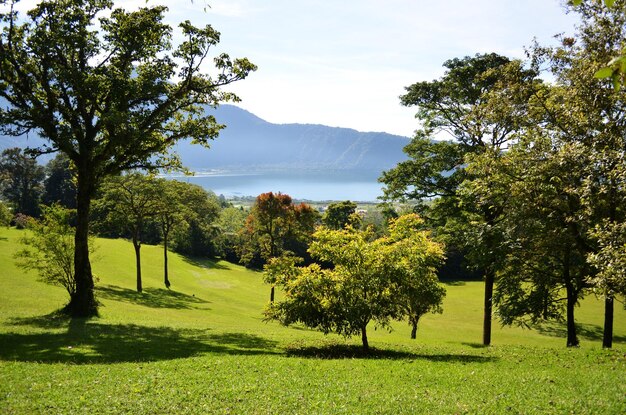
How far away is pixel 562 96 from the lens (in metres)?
16.4

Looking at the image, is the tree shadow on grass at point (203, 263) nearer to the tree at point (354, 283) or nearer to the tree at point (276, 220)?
the tree at point (276, 220)

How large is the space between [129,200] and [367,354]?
33618 millimetres

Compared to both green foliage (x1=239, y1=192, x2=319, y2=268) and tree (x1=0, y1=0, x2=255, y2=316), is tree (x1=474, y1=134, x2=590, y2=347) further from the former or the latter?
green foliage (x1=239, y1=192, x2=319, y2=268)

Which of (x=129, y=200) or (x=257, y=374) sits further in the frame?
(x=129, y=200)

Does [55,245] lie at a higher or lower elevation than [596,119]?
lower

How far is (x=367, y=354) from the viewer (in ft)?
53.7

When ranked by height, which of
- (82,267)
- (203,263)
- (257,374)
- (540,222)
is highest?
(540,222)

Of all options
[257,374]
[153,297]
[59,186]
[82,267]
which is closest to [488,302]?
[257,374]

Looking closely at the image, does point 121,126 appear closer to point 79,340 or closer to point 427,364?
point 79,340

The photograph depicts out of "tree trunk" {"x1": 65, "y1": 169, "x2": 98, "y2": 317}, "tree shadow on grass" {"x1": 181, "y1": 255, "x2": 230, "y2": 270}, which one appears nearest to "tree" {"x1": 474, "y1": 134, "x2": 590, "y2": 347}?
"tree trunk" {"x1": 65, "y1": 169, "x2": 98, "y2": 317}

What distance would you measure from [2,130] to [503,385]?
21.6 meters

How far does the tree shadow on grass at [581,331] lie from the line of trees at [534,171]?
14142mm

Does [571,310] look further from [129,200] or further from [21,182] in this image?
[21,182]

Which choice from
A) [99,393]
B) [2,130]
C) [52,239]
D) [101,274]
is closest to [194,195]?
[101,274]
